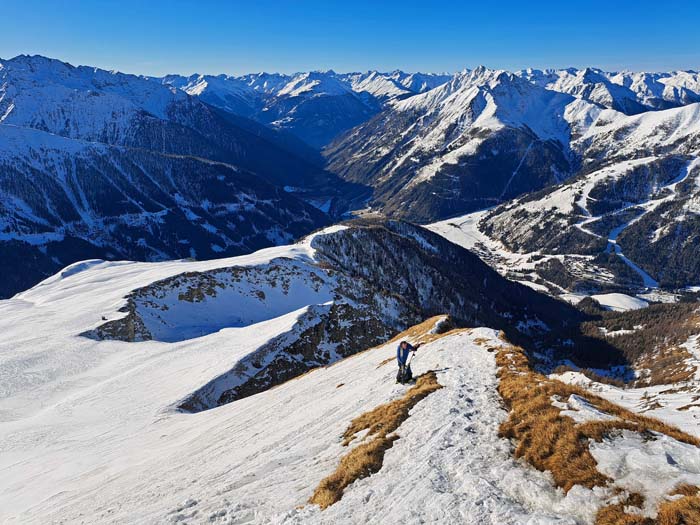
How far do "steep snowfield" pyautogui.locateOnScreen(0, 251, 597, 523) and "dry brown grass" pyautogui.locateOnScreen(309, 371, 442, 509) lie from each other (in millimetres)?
504

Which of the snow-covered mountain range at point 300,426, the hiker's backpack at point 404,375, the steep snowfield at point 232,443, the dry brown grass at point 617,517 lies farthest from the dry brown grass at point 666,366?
the dry brown grass at point 617,517

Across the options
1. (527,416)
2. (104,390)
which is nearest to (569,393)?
(527,416)

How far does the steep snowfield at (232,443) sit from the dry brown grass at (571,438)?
613 mm

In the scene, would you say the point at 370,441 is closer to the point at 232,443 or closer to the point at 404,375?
the point at 404,375

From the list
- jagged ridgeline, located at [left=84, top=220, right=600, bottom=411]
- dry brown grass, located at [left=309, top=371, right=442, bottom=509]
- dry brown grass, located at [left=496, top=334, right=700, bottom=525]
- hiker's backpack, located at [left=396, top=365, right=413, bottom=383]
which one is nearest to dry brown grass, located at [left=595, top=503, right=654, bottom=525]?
dry brown grass, located at [left=496, top=334, right=700, bottom=525]

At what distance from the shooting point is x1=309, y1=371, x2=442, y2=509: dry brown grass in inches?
641

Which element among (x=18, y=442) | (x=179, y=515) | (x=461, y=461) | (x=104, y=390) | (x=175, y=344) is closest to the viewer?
(x=461, y=461)

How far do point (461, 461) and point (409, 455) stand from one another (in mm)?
2391

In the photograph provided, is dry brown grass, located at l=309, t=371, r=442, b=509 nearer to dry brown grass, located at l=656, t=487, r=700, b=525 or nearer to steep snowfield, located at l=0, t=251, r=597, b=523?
steep snowfield, located at l=0, t=251, r=597, b=523

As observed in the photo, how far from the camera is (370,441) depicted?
2022 centimetres

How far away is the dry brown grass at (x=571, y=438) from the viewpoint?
10656 mm

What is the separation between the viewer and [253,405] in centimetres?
3775

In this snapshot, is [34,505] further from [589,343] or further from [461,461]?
[589,343]

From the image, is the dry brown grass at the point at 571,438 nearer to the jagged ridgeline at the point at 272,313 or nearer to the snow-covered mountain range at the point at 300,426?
the snow-covered mountain range at the point at 300,426
